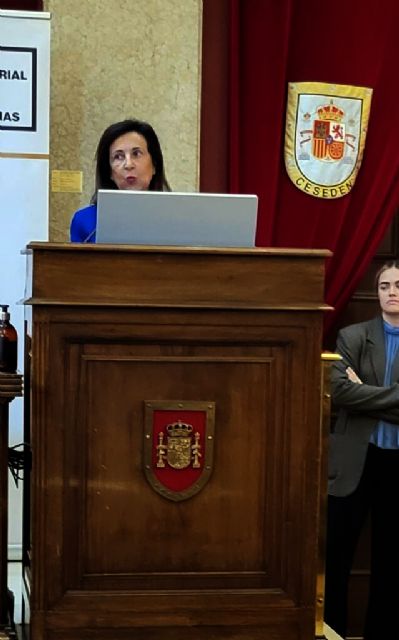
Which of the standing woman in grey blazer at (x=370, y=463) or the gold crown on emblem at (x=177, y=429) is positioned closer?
the gold crown on emblem at (x=177, y=429)

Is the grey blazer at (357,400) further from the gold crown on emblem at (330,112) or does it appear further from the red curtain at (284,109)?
the gold crown on emblem at (330,112)

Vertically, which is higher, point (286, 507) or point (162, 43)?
point (162, 43)

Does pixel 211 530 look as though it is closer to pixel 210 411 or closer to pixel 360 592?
pixel 210 411

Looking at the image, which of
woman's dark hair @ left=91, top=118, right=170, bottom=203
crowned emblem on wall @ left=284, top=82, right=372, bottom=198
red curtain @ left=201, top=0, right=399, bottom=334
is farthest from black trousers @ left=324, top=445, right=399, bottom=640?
woman's dark hair @ left=91, top=118, right=170, bottom=203

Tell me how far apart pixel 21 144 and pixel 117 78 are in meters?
0.58

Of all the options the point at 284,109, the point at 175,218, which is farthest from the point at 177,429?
the point at 284,109

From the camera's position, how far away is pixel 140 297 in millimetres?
2068

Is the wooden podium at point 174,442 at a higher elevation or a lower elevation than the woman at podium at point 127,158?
lower

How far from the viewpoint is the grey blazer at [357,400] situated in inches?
149

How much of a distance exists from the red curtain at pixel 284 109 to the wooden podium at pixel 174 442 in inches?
81.1

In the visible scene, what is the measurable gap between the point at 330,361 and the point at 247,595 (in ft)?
1.90

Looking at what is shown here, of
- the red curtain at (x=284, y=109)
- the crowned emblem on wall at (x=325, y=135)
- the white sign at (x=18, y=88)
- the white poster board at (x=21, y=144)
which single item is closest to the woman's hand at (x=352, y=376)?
the red curtain at (x=284, y=109)

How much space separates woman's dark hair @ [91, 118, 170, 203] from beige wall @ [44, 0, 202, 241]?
1199 mm

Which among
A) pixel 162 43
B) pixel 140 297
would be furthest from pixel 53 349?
pixel 162 43
